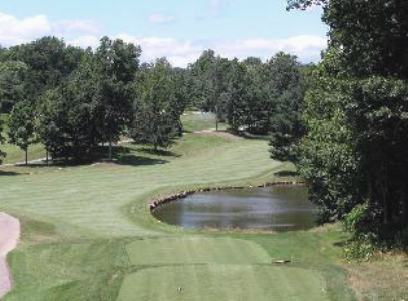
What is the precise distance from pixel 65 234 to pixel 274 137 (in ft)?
150

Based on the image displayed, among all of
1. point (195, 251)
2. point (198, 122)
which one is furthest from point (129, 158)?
point (195, 251)

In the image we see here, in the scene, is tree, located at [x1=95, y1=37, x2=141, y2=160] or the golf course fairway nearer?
the golf course fairway

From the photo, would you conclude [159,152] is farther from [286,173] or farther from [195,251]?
[195,251]

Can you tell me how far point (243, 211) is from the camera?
5359 centimetres

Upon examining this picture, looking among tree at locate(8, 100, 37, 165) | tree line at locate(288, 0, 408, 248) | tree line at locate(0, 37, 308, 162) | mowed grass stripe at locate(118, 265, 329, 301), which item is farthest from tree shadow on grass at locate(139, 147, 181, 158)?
mowed grass stripe at locate(118, 265, 329, 301)

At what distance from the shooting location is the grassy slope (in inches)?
744

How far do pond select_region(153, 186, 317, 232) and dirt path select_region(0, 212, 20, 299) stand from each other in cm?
1300

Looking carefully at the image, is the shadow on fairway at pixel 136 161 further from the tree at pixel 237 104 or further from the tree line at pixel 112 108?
the tree at pixel 237 104

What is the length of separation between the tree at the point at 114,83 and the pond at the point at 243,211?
25.1m

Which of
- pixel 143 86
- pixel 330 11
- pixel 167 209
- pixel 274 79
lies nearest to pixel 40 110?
pixel 167 209

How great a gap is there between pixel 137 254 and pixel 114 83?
198ft

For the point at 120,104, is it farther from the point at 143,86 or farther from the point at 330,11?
the point at 330,11

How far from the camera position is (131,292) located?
18.7 m

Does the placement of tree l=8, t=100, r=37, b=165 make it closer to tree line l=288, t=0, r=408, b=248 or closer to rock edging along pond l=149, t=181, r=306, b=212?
rock edging along pond l=149, t=181, r=306, b=212
